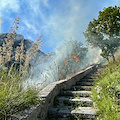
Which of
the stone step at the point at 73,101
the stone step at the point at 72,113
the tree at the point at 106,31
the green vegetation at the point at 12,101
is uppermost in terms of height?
the tree at the point at 106,31

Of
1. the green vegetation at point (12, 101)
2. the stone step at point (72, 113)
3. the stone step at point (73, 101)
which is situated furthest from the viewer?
the stone step at point (73, 101)

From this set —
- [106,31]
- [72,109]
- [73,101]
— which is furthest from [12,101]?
[106,31]

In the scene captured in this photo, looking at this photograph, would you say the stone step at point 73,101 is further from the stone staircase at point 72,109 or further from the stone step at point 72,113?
the stone step at point 72,113

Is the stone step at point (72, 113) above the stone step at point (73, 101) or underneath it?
underneath

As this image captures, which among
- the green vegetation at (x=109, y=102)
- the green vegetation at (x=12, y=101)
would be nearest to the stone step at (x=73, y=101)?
the green vegetation at (x=109, y=102)

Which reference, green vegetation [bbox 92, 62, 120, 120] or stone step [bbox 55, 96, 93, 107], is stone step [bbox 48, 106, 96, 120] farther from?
stone step [bbox 55, 96, 93, 107]

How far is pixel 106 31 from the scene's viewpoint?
999cm

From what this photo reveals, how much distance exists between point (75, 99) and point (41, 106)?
1146 mm

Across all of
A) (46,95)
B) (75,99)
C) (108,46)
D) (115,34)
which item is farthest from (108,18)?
(46,95)

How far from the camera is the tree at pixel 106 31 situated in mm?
9586

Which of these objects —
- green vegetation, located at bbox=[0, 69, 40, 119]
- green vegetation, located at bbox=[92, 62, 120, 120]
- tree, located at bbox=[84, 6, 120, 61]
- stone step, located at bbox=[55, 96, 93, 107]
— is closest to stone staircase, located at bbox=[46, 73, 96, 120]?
stone step, located at bbox=[55, 96, 93, 107]

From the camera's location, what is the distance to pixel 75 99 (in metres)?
3.21

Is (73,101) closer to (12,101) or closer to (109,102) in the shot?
(109,102)

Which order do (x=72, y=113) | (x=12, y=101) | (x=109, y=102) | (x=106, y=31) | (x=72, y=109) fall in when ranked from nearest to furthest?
1. (x=12, y=101)
2. (x=109, y=102)
3. (x=72, y=113)
4. (x=72, y=109)
5. (x=106, y=31)
